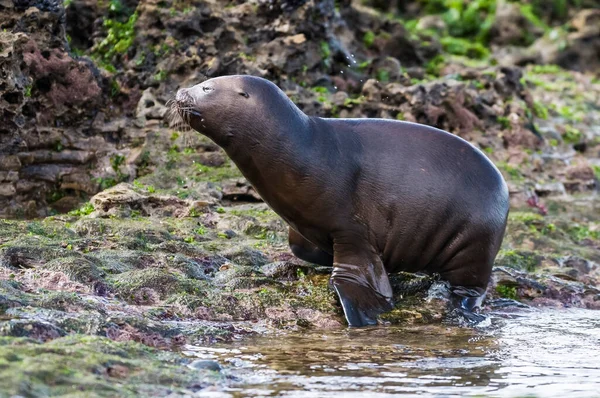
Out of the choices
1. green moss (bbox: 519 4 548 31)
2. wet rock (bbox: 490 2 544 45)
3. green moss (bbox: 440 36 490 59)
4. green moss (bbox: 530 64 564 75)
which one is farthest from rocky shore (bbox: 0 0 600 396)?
green moss (bbox: 519 4 548 31)

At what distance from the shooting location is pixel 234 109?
25.0ft

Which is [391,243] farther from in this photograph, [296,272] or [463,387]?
[463,387]

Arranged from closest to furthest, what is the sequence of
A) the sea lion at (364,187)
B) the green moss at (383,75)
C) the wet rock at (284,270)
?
the sea lion at (364,187) < the wet rock at (284,270) < the green moss at (383,75)

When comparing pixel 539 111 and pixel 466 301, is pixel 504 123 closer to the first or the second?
pixel 539 111

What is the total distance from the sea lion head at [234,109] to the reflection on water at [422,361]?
5.59 feet

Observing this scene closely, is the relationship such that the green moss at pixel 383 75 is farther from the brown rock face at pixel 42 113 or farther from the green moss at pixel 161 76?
the brown rock face at pixel 42 113

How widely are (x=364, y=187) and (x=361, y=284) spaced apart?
2.52 ft

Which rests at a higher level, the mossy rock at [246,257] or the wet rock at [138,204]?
the wet rock at [138,204]

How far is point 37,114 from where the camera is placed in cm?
1057

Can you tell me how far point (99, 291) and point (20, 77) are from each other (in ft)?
12.1

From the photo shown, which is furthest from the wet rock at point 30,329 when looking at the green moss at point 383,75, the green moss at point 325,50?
the green moss at point 383,75

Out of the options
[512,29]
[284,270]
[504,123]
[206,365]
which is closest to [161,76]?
[284,270]

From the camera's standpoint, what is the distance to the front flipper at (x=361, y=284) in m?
7.35

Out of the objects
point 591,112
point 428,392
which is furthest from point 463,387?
point 591,112
